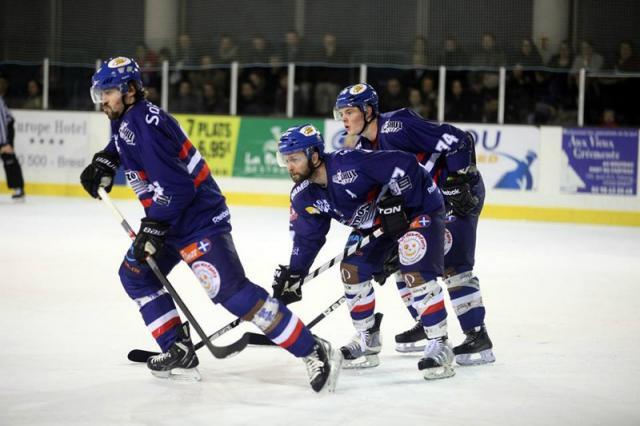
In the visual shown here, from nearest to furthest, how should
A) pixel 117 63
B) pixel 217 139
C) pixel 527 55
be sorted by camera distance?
1. pixel 117 63
2. pixel 527 55
3. pixel 217 139

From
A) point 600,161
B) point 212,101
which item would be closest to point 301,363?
point 600,161

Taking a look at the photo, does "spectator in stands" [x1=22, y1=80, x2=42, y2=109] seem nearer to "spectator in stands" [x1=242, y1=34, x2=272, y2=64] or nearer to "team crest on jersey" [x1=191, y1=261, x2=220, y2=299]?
"spectator in stands" [x1=242, y1=34, x2=272, y2=64]

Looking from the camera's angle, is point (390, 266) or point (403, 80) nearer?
point (390, 266)

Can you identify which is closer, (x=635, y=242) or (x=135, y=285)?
(x=135, y=285)

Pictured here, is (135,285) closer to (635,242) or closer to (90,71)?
(635,242)

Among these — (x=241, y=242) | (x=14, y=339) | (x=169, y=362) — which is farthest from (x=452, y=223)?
(x=241, y=242)

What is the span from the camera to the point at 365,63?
11625 millimetres

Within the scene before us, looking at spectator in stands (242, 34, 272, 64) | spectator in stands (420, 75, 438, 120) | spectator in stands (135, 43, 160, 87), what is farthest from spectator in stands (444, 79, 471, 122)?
spectator in stands (135, 43, 160, 87)

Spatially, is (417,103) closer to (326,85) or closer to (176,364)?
(326,85)

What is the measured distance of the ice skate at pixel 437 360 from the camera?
421 centimetres

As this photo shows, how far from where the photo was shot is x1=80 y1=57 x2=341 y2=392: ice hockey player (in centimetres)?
390

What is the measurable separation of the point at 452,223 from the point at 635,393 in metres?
1.10

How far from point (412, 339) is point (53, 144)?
8148 millimetres

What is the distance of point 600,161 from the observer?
10539 mm
